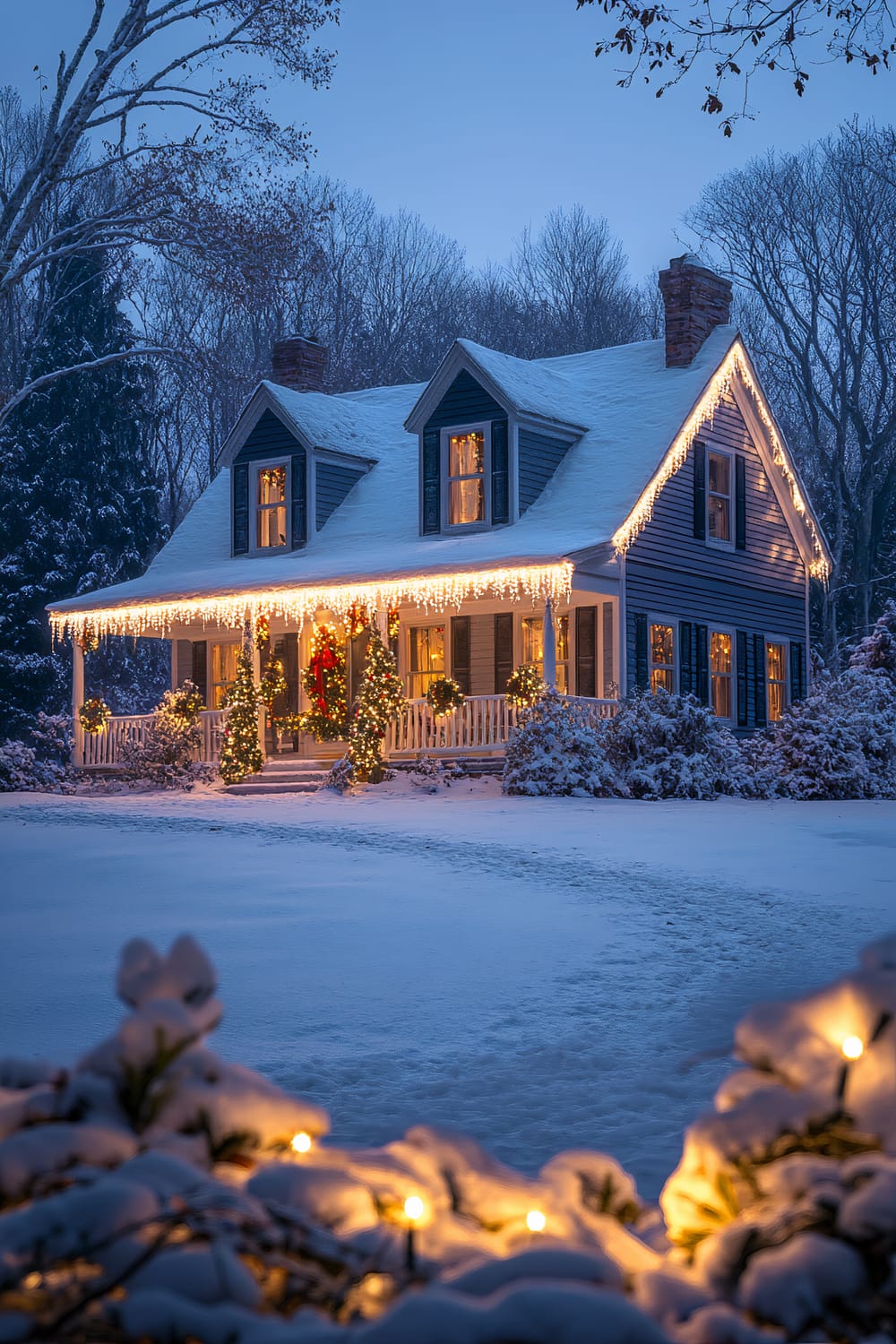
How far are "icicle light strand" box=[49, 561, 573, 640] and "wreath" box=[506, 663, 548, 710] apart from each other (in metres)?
1.14

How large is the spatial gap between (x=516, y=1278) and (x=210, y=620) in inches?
1025

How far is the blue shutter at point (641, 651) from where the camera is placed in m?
23.8

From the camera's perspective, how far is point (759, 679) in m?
27.0

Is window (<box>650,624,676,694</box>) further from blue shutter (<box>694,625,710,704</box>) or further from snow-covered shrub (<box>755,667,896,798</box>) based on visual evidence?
snow-covered shrub (<box>755,667,896,798</box>)

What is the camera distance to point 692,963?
826cm

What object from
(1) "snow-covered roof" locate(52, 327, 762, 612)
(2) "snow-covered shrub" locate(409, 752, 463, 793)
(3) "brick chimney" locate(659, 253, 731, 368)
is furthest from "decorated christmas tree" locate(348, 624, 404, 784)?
(3) "brick chimney" locate(659, 253, 731, 368)

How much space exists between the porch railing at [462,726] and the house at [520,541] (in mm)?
43

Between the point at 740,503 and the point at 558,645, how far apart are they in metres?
5.00

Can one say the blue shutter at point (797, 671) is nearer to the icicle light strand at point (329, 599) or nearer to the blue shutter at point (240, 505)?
the icicle light strand at point (329, 599)

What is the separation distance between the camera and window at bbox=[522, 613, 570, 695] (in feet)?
79.0

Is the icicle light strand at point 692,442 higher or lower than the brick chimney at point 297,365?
lower

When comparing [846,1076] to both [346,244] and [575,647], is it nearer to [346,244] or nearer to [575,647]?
[575,647]

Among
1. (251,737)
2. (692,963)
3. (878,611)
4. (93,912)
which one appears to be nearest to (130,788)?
(251,737)

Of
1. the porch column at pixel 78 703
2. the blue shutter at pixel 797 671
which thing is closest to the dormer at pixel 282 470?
the porch column at pixel 78 703
